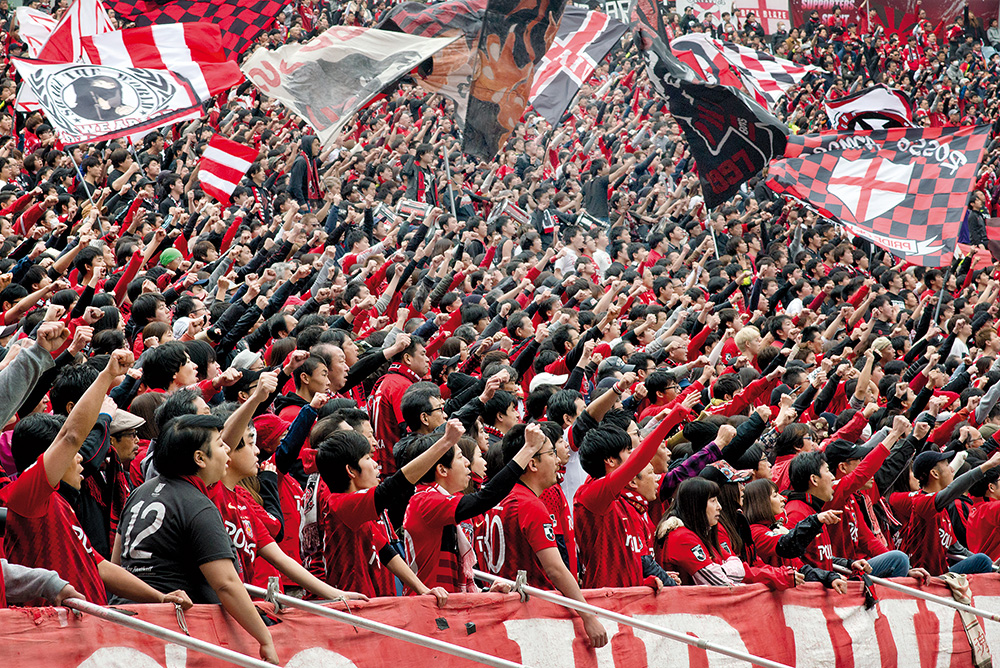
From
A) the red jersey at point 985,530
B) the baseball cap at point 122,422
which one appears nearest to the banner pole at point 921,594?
the red jersey at point 985,530

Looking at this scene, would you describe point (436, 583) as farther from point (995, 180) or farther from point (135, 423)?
point (995, 180)

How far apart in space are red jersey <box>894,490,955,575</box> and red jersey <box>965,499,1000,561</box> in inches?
19.4

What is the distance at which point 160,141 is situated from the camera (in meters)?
14.5

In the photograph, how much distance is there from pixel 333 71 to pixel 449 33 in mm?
3001

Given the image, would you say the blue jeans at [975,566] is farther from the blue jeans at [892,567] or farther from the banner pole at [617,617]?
the banner pole at [617,617]

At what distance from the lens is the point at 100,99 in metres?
11.8

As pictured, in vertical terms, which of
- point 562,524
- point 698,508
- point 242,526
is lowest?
point 698,508

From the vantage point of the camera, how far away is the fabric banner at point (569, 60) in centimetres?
1758

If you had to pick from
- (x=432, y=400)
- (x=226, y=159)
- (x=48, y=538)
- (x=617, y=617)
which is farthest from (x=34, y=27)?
(x=617, y=617)

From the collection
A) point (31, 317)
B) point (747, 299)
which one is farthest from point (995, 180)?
point (31, 317)

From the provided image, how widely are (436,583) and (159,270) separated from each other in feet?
16.7

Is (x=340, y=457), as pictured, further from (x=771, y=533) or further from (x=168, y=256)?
(x=168, y=256)

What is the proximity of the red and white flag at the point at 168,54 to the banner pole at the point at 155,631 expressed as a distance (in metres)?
9.50

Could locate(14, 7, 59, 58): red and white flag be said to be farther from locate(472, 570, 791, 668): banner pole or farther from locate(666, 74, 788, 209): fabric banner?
locate(472, 570, 791, 668): banner pole
